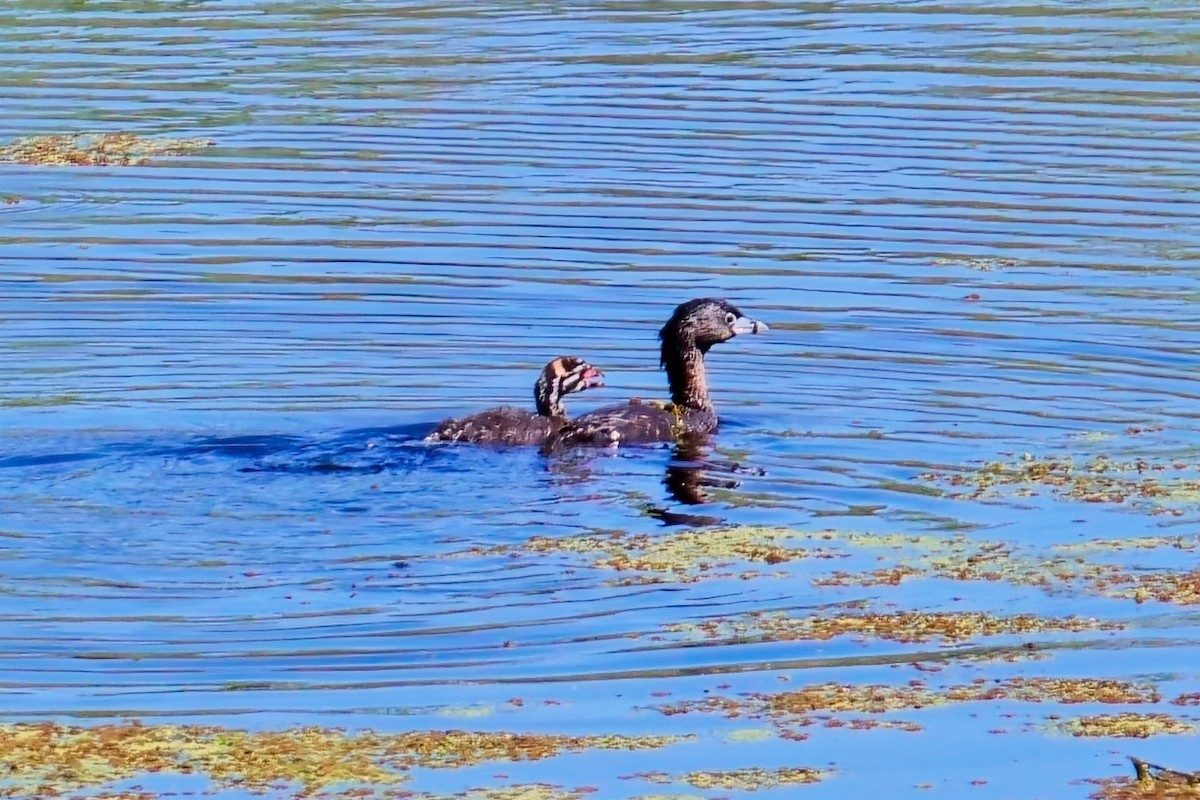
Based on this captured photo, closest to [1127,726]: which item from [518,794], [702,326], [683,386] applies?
[518,794]

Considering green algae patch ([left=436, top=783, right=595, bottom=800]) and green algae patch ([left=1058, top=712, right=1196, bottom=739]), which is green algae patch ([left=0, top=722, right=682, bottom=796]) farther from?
green algae patch ([left=1058, top=712, right=1196, bottom=739])

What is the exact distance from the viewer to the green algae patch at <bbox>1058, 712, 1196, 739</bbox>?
8703 millimetres

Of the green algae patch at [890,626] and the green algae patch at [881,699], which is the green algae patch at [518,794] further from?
the green algae patch at [890,626]

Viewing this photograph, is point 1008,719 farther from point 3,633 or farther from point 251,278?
point 251,278

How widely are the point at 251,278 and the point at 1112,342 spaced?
5.88 metres

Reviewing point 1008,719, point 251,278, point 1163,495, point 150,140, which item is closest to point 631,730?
point 1008,719

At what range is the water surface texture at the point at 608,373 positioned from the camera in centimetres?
934

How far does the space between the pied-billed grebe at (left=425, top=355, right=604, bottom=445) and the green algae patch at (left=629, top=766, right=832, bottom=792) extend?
5305 millimetres

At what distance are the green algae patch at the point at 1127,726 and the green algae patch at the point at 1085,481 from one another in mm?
3215

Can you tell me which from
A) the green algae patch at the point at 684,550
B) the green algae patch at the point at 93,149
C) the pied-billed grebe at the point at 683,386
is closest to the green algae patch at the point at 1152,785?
the green algae patch at the point at 684,550

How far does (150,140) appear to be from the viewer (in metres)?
21.8

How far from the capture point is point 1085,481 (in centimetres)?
1251

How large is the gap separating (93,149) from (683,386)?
328 inches

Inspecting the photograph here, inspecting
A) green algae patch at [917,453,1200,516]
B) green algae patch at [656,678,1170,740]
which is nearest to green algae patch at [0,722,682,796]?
green algae patch at [656,678,1170,740]
